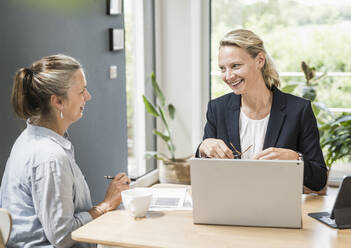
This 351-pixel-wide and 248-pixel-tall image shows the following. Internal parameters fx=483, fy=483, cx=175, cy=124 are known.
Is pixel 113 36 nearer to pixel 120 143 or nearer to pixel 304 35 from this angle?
pixel 120 143

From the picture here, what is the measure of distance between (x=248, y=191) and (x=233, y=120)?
705 mm

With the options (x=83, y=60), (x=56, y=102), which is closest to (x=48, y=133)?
(x=56, y=102)

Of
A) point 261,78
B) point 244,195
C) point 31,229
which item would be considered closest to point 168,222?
point 244,195

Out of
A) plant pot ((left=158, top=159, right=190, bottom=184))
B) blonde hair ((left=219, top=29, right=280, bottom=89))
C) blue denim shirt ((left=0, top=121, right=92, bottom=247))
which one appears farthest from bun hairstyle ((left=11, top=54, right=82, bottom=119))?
plant pot ((left=158, top=159, right=190, bottom=184))

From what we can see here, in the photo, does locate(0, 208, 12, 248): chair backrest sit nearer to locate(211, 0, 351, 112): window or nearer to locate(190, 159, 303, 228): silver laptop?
locate(190, 159, 303, 228): silver laptop

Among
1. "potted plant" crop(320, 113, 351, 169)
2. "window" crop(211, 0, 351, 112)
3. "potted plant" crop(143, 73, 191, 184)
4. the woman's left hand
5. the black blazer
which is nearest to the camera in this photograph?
the woman's left hand

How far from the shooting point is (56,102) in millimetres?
1886

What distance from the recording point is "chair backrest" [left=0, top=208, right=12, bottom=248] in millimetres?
1519

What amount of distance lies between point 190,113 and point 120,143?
98 centimetres

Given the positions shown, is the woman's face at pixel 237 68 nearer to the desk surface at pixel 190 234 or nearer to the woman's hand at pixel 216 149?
the woman's hand at pixel 216 149

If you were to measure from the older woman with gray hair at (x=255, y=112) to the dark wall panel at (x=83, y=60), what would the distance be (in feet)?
3.50

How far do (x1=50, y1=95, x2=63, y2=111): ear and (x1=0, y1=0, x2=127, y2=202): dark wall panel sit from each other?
2.28 ft

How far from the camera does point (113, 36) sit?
3.46 m

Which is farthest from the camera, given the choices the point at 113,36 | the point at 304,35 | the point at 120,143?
the point at 304,35
